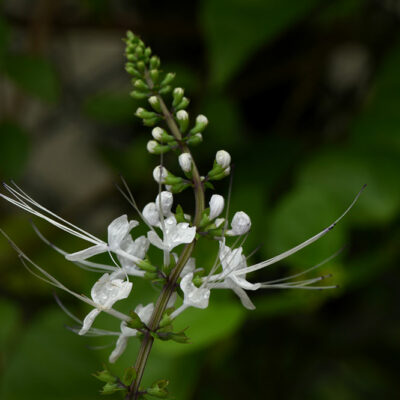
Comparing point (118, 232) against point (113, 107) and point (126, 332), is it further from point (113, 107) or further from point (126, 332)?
point (113, 107)

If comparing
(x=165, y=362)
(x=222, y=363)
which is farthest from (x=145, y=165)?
(x=165, y=362)

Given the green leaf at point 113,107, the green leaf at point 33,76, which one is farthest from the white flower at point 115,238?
the green leaf at point 113,107

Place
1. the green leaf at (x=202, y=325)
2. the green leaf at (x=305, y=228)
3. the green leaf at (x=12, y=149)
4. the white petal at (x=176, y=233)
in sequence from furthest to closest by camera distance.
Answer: the green leaf at (x=12, y=149), the green leaf at (x=305, y=228), the green leaf at (x=202, y=325), the white petal at (x=176, y=233)

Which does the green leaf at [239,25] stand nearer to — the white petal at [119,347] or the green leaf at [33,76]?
the green leaf at [33,76]

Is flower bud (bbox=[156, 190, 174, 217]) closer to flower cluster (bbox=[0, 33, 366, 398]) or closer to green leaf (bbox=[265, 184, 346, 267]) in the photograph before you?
flower cluster (bbox=[0, 33, 366, 398])

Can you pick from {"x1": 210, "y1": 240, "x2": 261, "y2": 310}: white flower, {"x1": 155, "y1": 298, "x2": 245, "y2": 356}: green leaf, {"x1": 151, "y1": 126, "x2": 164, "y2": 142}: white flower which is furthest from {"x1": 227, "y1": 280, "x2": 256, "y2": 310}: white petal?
{"x1": 155, "y1": 298, "x2": 245, "y2": 356}: green leaf

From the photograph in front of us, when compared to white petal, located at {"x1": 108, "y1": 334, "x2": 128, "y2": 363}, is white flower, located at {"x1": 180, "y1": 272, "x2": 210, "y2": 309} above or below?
above
